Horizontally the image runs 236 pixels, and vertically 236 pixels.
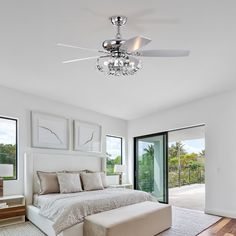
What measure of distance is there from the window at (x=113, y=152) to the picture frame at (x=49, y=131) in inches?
63.5

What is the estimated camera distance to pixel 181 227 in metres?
4.25

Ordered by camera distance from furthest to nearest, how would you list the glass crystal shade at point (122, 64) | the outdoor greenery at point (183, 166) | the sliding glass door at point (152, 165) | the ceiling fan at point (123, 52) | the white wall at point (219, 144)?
the outdoor greenery at point (183, 166)
the sliding glass door at point (152, 165)
the white wall at point (219, 144)
the glass crystal shade at point (122, 64)
the ceiling fan at point (123, 52)

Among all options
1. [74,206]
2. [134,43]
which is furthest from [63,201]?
[134,43]

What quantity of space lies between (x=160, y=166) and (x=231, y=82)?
9.58ft

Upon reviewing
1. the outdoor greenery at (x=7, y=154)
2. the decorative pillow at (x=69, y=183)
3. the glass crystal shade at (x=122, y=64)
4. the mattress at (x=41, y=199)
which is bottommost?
the mattress at (x=41, y=199)

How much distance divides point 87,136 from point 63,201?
2673mm

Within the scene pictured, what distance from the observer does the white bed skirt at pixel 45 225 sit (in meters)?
3.27

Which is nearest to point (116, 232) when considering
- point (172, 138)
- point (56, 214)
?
point (56, 214)

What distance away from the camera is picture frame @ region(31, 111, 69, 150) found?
17.0ft

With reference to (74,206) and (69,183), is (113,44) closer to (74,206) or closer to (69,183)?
(74,206)

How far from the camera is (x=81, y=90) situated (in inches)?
197

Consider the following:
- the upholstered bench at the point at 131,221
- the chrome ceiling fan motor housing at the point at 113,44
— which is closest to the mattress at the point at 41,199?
the upholstered bench at the point at 131,221

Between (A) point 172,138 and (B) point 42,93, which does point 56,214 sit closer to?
(B) point 42,93

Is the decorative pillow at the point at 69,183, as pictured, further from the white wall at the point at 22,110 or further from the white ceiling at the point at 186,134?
the white ceiling at the point at 186,134
